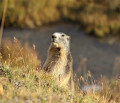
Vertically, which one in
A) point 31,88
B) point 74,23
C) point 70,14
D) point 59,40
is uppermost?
point 70,14

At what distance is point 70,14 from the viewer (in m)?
23.9

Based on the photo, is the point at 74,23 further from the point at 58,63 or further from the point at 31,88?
the point at 31,88

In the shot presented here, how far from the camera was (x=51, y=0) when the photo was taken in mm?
23281

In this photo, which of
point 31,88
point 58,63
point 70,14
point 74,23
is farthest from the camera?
point 70,14

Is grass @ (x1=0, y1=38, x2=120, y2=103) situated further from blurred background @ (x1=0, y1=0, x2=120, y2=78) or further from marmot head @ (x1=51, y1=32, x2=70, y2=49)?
blurred background @ (x1=0, y1=0, x2=120, y2=78)

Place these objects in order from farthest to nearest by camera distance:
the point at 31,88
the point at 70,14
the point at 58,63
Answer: the point at 70,14, the point at 58,63, the point at 31,88

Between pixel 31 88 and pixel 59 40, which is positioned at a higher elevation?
pixel 59 40

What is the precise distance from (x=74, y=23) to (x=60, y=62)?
15.7 metres

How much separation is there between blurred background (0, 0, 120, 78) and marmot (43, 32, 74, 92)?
Answer: 1007cm

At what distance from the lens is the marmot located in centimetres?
788

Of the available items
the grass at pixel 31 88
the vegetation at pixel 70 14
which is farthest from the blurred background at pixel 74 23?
the grass at pixel 31 88

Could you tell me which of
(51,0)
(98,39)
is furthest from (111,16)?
(51,0)

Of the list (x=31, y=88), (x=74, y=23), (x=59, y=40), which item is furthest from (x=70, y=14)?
(x=31, y=88)

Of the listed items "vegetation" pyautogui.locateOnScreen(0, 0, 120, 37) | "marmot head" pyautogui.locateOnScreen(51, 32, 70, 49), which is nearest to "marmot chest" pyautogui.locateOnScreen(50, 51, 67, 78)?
"marmot head" pyautogui.locateOnScreen(51, 32, 70, 49)
